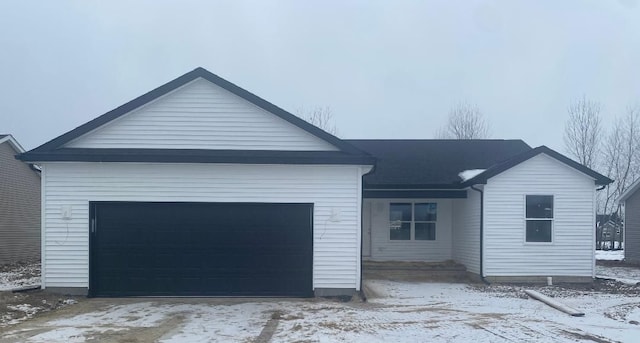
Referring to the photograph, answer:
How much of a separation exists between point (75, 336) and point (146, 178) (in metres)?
4.94

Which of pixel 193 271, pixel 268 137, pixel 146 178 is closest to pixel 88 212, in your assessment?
pixel 146 178

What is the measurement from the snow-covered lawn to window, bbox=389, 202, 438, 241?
5.66 m

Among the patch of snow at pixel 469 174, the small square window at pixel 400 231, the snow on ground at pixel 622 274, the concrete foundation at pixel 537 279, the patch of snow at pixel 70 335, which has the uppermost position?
the patch of snow at pixel 469 174

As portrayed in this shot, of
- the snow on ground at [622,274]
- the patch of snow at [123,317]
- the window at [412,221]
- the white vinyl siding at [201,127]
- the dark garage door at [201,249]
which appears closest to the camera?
the patch of snow at [123,317]

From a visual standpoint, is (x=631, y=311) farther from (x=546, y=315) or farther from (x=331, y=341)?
(x=331, y=341)

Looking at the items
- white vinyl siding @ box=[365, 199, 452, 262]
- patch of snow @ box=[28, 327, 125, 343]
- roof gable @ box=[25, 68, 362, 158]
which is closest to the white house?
white vinyl siding @ box=[365, 199, 452, 262]

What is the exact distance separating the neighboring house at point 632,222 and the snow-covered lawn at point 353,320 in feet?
41.0

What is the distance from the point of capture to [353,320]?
10.8 meters

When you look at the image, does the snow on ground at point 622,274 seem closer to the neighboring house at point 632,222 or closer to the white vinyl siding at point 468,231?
the neighboring house at point 632,222

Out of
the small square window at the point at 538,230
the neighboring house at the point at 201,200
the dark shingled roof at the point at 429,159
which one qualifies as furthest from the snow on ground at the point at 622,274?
the neighboring house at the point at 201,200

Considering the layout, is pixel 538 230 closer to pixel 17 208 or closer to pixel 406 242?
pixel 406 242

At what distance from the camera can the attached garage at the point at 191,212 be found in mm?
13484

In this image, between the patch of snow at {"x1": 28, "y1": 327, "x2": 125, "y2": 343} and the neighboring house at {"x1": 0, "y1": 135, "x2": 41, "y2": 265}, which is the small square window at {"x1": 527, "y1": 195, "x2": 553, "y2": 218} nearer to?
the patch of snow at {"x1": 28, "y1": 327, "x2": 125, "y2": 343}

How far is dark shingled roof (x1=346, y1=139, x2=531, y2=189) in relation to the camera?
1903cm
